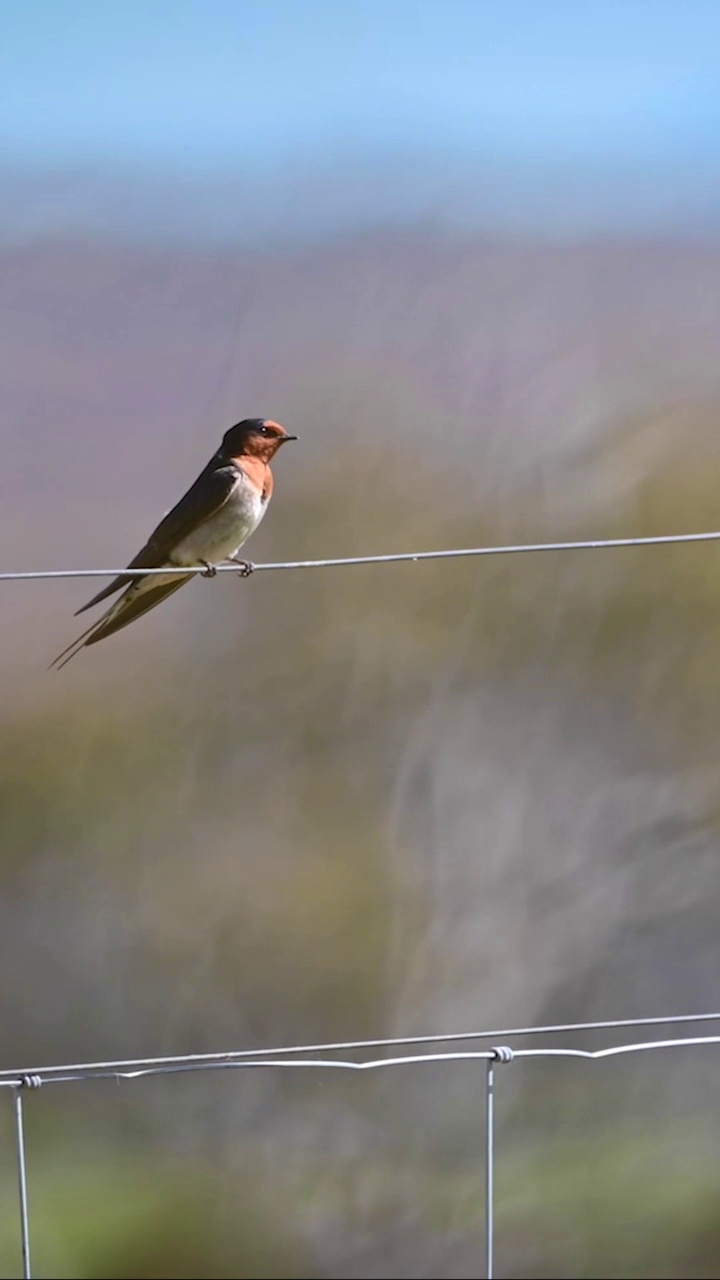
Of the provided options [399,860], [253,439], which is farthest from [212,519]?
[399,860]

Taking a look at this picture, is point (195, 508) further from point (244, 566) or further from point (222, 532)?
point (244, 566)

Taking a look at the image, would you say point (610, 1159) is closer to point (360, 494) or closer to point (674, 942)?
point (674, 942)

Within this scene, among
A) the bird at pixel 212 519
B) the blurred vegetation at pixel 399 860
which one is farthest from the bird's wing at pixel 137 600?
the blurred vegetation at pixel 399 860

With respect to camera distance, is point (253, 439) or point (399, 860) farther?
point (399, 860)

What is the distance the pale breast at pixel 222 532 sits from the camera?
1.98 metres

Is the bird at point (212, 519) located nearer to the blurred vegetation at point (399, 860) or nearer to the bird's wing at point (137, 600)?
the bird's wing at point (137, 600)

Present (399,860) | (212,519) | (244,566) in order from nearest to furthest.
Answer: (244,566) → (212,519) → (399,860)

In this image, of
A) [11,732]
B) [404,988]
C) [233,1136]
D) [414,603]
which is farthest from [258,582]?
[233,1136]

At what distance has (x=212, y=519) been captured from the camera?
1.98m

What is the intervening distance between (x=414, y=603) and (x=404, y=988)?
2294 mm

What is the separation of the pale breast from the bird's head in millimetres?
85

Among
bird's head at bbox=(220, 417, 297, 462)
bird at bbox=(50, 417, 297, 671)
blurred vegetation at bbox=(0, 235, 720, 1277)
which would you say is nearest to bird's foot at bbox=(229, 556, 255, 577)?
bird at bbox=(50, 417, 297, 671)

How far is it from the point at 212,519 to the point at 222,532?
24 millimetres

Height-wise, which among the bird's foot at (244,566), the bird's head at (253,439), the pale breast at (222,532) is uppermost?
the bird's head at (253,439)
